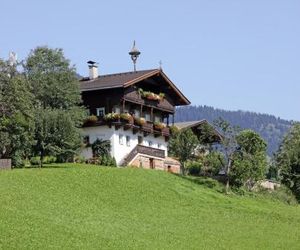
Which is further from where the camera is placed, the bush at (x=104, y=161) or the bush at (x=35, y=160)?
the bush at (x=104, y=161)

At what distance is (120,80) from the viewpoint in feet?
209

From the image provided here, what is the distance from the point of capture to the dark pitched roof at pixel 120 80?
6235 centimetres

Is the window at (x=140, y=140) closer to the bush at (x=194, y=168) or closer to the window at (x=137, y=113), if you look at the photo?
the window at (x=137, y=113)

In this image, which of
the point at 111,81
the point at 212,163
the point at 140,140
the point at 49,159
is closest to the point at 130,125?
the point at 140,140

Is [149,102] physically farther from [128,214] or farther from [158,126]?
[128,214]

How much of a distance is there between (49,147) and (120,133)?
37.6 ft

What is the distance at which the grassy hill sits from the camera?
95.4ft

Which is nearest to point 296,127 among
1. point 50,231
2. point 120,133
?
point 120,133

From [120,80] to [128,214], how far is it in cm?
2693

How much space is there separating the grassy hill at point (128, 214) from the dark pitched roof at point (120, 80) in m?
10.8

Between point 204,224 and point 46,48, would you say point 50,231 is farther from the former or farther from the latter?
point 46,48

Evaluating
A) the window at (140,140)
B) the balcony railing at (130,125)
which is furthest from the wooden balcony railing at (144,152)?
the balcony railing at (130,125)

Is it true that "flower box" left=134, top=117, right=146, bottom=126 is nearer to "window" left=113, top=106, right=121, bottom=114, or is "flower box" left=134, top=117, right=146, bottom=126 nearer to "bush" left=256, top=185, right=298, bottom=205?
"window" left=113, top=106, right=121, bottom=114

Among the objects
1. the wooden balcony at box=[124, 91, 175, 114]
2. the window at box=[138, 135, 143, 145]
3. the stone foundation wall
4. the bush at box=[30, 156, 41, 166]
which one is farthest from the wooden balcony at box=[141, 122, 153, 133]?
the bush at box=[30, 156, 41, 166]
